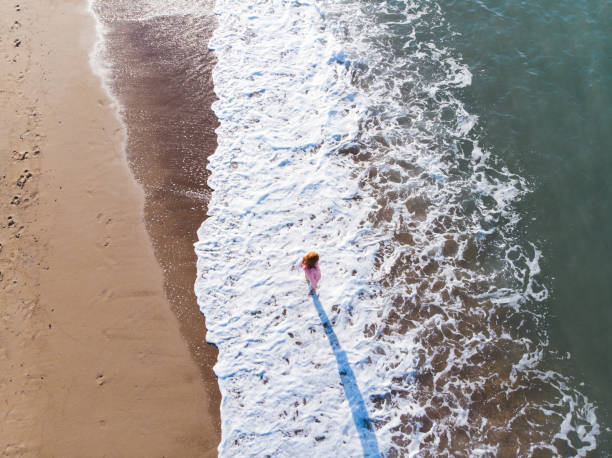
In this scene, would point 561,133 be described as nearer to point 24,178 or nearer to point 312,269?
point 312,269

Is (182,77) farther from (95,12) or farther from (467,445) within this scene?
(467,445)

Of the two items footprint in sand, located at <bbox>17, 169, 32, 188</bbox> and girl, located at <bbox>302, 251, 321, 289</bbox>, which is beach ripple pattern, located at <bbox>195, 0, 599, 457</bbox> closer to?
girl, located at <bbox>302, 251, 321, 289</bbox>

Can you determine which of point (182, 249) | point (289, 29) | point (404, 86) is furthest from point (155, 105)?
point (404, 86)

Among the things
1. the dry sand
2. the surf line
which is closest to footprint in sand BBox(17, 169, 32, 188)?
the dry sand

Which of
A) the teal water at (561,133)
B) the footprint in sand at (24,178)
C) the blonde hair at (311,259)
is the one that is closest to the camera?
the blonde hair at (311,259)

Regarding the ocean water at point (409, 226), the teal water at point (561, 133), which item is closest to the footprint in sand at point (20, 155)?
the ocean water at point (409, 226)

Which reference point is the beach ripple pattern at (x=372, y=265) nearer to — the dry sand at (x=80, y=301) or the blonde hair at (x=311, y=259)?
the blonde hair at (x=311, y=259)
